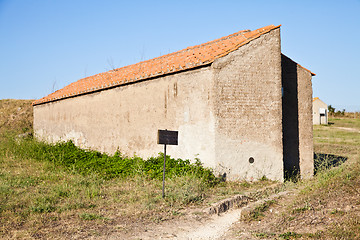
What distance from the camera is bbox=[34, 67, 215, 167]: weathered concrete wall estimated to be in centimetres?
955

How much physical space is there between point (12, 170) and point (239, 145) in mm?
8126

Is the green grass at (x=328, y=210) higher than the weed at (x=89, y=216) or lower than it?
higher

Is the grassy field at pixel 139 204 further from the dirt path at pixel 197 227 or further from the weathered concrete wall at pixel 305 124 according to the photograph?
the weathered concrete wall at pixel 305 124

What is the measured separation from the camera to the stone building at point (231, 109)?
935cm

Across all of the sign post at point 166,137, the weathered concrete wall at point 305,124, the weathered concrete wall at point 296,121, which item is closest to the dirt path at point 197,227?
the sign post at point 166,137

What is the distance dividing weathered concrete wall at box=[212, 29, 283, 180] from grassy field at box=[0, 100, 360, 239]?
655 millimetres

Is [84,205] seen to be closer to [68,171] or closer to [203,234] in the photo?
[203,234]

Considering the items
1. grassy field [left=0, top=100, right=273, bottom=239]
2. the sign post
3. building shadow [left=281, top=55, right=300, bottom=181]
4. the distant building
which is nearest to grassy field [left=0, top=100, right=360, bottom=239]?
grassy field [left=0, top=100, right=273, bottom=239]

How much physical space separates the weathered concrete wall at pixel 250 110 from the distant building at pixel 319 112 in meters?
34.2

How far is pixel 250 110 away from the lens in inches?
384

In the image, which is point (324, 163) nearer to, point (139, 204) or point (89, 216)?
point (139, 204)

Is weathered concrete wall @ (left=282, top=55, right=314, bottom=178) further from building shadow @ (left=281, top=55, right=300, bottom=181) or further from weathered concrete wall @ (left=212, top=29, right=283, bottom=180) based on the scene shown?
weathered concrete wall @ (left=212, top=29, right=283, bottom=180)

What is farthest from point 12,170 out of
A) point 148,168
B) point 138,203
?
point 138,203

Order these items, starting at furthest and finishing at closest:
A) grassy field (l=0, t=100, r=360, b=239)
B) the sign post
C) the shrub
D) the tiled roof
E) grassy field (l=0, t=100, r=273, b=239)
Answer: the tiled roof
the shrub
the sign post
grassy field (l=0, t=100, r=273, b=239)
grassy field (l=0, t=100, r=360, b=239)
